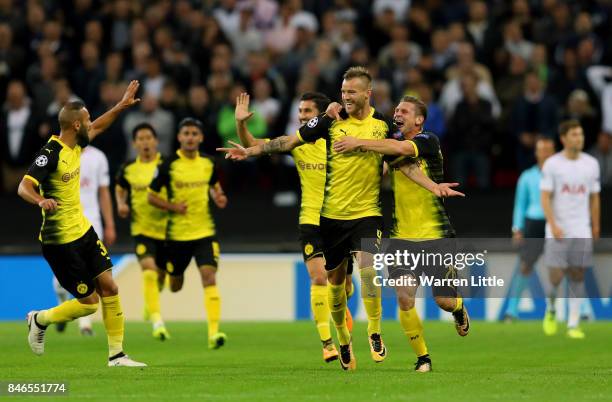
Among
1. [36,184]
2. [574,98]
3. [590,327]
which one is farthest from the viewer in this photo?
[574,98]

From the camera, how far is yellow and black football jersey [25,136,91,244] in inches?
492

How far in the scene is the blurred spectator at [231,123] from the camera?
2122 centimetres

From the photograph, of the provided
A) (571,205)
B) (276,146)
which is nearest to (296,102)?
(571,205)

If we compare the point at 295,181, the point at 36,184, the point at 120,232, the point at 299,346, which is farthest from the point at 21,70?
the point at 36,184

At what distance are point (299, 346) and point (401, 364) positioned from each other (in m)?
2.67

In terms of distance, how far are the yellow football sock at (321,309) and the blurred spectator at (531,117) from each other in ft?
26.6

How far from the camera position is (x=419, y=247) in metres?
12.3

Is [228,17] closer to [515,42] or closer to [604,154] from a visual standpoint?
[515,42]

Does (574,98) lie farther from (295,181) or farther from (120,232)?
(120,232)

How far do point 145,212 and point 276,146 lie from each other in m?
5.27

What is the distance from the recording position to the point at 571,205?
1705 cm

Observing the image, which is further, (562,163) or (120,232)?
(120,232)

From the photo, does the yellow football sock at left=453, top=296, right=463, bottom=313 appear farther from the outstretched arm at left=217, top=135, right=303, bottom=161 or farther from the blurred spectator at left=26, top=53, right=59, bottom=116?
the blurred spectator at left=26, top=53, right=59, bottom=116

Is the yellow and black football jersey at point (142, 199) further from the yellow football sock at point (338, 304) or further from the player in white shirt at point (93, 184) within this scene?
the yellow football sock at point (338, 304)
